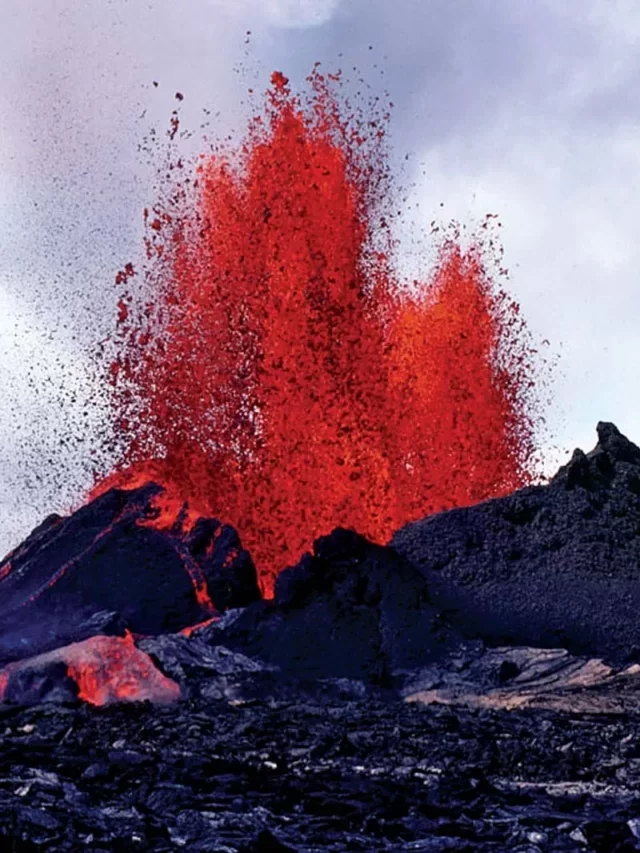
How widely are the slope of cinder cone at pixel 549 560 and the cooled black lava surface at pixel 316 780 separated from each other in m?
5.26

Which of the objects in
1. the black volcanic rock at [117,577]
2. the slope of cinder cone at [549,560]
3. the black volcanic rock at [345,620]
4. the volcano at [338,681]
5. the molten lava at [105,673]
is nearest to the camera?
the volcano at [338,681]

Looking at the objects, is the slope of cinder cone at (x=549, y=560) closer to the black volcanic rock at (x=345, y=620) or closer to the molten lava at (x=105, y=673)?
the black volcanic rock at (x=345, y=620)

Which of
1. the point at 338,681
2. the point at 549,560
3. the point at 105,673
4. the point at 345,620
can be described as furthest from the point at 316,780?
the point at 549,560

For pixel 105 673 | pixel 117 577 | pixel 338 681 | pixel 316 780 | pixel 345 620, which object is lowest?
pixel 316 780

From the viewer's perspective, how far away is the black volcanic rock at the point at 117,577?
1906 cm

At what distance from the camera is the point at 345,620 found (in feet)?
59.3

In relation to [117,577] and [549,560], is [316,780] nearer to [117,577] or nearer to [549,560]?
[117,577]

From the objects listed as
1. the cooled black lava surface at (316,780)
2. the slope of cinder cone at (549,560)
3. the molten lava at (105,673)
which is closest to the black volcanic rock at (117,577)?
the molten lava at (105,673)

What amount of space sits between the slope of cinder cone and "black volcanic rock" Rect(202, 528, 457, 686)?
3.16 feet

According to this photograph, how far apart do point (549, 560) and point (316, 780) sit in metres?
13.1

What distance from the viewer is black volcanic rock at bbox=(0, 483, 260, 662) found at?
19.1 metres

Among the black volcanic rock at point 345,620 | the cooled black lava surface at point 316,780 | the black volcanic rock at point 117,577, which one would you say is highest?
the black volcanic rock at point 117,577

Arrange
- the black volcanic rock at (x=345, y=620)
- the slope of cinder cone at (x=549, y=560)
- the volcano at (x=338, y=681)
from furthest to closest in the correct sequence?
the slope of cinder cone at (x=549, y=560) → the black volcanic rock at (x=345, y=620) → the volcano at (x=338, y=681)

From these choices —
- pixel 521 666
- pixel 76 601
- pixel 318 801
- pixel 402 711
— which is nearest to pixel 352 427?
pixel 76 601
